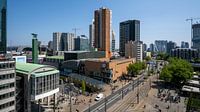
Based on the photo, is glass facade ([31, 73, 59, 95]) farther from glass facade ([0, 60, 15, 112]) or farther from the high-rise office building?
glass facade ([0, 60, 15, 112])

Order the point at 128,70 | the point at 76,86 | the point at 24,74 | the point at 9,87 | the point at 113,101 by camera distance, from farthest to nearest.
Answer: the point at 128,70, the point at 76,86, the point at 113,101, the point at 24,74, the point at 9,87

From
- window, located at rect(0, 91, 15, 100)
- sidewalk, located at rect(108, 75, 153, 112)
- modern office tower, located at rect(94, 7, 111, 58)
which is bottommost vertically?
sidewalk, located at rect(108, 75, 153, 112)

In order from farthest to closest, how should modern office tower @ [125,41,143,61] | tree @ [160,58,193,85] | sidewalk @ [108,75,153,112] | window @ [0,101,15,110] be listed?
modern office tower @ [125,41,143,61], tree @ [160,58,193,85], sidewalk @ [108,75,153,112], window @ [0,101,15,110]

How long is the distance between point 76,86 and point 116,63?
25.6 m

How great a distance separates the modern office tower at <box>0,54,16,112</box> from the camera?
4103cm

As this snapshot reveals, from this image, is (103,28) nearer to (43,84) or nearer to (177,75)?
(177,75)

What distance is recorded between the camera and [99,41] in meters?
163

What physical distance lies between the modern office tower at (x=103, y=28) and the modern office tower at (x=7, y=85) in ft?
377

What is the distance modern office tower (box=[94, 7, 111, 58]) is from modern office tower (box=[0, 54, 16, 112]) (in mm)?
114970

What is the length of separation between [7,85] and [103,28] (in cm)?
12172

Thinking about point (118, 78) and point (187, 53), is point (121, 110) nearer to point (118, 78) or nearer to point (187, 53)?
point (118, 78)

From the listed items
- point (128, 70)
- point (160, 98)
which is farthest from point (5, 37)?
point (128, 70)

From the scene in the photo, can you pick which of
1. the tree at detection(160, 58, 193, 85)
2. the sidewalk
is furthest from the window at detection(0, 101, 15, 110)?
the tree at detection(160, 58, 193, 85)

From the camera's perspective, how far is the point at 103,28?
6235 inches
